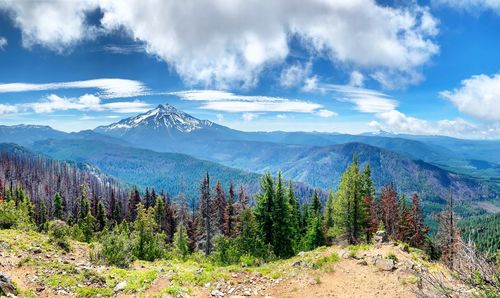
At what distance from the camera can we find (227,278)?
831 inches

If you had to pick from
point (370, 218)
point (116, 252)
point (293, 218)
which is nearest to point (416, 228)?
point (370, 218)

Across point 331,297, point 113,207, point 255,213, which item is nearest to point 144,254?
point 255,213

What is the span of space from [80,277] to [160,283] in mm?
4663

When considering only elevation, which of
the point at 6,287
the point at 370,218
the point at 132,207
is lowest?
the point at 132,207

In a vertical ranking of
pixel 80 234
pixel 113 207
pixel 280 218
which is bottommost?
pixel 113 207

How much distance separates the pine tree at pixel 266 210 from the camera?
141 ft

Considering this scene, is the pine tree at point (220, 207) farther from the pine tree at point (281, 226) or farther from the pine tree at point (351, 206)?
the pine tree at point (351, 206)

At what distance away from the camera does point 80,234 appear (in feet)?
154

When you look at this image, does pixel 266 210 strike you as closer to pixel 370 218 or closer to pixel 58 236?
pixel 370 218

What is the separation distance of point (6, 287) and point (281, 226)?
3140cm

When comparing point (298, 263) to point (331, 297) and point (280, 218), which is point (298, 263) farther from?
point (280, 218)

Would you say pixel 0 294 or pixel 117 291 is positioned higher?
pixel 0 294

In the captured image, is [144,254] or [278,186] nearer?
[144,254]

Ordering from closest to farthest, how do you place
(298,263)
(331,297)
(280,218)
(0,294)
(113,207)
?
(0,294) < (331,297) < (298,263) < (280,218) < (113,207)
